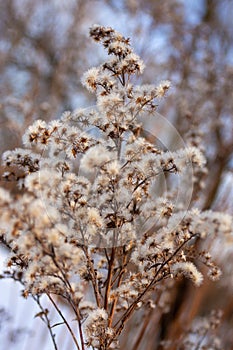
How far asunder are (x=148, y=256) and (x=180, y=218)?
0.07 metres

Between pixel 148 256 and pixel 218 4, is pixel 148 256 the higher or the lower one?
the lower one

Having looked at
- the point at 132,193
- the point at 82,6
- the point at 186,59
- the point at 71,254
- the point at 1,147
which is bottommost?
the point at 71,254

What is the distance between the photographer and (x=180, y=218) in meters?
0.57

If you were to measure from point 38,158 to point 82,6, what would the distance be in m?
2.48

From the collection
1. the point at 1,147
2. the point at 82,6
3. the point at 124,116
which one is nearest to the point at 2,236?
the point at 124,116

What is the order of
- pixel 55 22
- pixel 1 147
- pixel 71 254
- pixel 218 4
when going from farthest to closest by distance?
pixel 55 22 → pixel 218 4 → pixel 1 147 → pixel 71 254

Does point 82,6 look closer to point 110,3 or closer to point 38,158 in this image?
point 110,3

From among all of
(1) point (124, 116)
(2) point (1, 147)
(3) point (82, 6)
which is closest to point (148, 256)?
(1) point (124, 116)

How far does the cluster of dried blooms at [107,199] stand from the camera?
1.73 ft

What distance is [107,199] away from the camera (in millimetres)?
574

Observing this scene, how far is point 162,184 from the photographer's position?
72 cm

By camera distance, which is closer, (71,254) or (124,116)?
(71,254)

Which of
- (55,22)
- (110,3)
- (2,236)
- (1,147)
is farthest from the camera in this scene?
(55,22)

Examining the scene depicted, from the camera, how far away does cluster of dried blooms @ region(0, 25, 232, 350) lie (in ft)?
1.73
